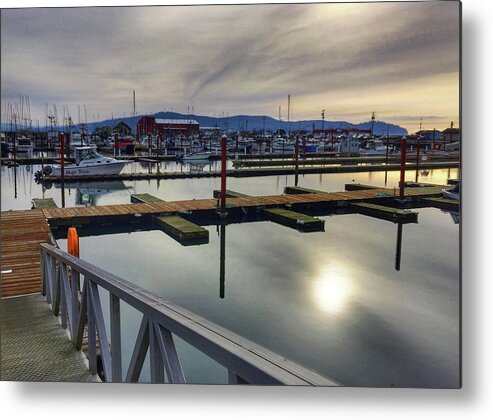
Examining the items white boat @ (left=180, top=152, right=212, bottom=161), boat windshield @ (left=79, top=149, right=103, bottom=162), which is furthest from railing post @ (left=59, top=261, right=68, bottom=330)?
white boat @ (left=180, top=152, right=212, bottom=161)

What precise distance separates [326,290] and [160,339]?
5.03 metres

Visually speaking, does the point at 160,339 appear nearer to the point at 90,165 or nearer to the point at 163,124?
the point at 163,124

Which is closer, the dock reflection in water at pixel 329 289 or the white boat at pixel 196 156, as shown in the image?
the dock reflection in water at pixel 329 289

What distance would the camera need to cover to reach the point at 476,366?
323 centimetres

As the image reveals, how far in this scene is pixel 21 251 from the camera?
6.02 m

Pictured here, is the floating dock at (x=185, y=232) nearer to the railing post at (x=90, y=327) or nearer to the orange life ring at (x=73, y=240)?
the orange life ring at (x=73, y=240)

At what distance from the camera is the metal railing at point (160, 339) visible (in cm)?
154

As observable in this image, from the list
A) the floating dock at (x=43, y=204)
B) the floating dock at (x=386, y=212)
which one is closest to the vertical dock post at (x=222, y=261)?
the floating dock at (x=386, y=212)

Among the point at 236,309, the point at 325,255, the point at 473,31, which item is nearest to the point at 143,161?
the point at 325,255

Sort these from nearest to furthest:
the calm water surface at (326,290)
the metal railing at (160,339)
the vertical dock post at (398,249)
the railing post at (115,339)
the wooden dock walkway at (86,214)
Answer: the metal railing at (160,339), the railing post at (115,339), the calm water surface at (326,290), the wooden dock walkway at (86,214), the vertical dock post at (398,249)

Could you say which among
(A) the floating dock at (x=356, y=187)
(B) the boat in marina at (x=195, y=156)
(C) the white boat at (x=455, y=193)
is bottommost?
(A) the floating dock at (x=356, y=187)

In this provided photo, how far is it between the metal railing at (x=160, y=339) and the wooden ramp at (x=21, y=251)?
134 centimetres

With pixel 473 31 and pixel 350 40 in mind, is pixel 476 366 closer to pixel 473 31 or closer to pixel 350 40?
pixel 473 31

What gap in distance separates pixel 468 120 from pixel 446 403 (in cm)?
190
